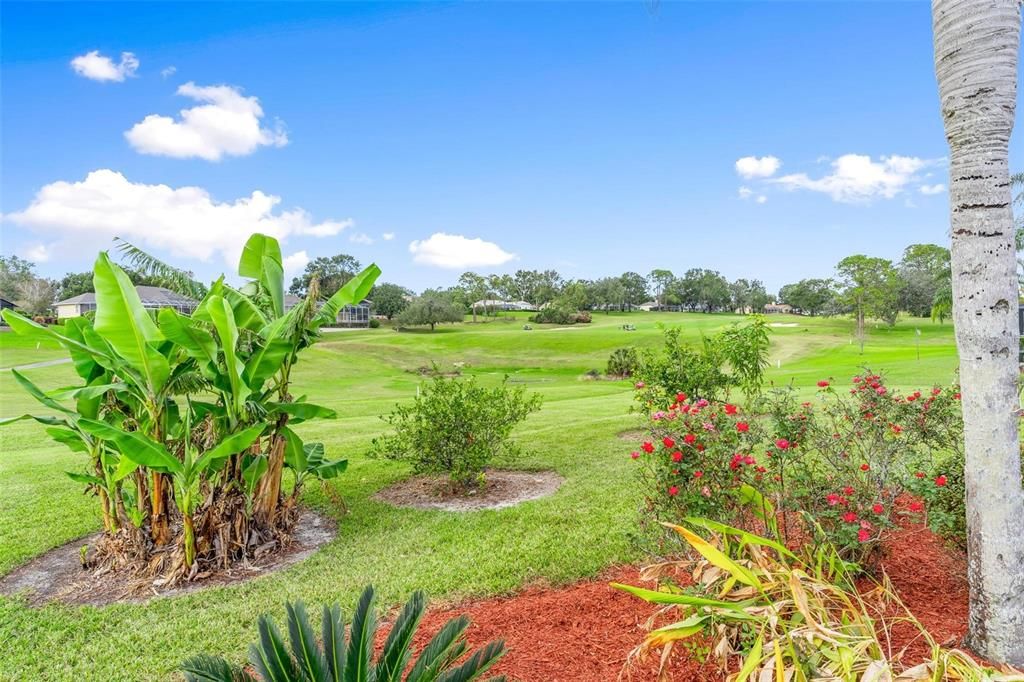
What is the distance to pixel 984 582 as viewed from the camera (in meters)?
2.62

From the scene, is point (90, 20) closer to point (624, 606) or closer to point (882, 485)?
point (624, 606)

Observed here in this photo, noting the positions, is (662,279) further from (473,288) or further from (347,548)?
(347,548)

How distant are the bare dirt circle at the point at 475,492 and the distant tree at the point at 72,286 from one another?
2789 inches

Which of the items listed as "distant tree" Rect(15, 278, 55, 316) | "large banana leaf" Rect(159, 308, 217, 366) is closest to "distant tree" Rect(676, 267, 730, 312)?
"distant tree" Rect(15, 278, 55, 316)

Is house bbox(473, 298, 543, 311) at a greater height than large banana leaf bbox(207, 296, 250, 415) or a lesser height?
greater

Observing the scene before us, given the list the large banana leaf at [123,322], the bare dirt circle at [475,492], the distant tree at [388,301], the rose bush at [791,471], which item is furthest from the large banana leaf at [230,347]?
the distant tree at [388,301]

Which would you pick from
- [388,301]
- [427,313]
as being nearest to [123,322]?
[427,313]

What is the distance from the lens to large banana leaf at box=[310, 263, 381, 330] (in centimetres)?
559

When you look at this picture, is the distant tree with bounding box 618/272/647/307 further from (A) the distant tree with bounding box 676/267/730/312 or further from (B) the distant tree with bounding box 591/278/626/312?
(A) the distant tree with bounding box 676/267/730/312

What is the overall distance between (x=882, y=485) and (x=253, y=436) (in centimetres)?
501

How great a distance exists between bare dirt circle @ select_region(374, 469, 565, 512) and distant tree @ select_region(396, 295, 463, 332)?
58098 millimetres

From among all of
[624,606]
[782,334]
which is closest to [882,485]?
[624,606]

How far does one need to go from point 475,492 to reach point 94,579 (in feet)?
13.9

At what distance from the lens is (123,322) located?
463cm
